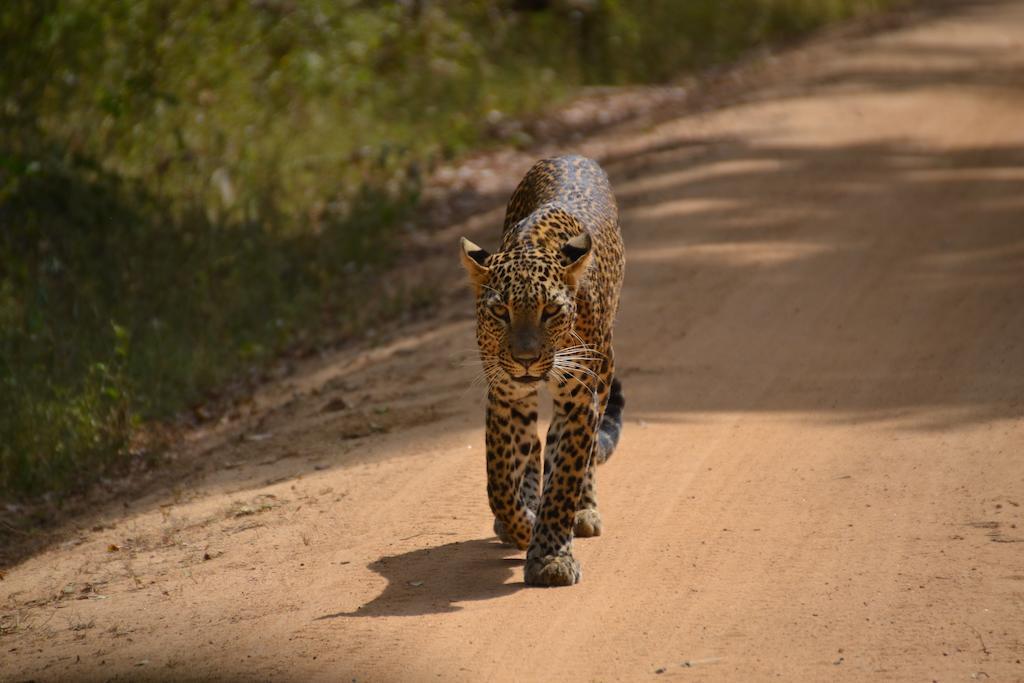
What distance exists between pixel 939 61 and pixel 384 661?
15.7 meters

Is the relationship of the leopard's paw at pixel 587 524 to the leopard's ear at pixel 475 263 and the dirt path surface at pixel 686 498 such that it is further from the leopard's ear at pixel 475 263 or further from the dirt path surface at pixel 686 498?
the leopard's ear at pixel 475 263

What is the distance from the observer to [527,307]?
6.23 metres

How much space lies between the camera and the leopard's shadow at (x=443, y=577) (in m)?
6.61

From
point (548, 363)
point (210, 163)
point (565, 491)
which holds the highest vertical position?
point (210, 163)

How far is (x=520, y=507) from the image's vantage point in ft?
23.3

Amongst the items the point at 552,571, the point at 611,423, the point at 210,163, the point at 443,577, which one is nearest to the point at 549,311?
the point at 552,571

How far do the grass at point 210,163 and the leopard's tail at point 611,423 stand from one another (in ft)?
12.3

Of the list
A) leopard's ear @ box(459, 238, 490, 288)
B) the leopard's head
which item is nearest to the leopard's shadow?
the leopard's head

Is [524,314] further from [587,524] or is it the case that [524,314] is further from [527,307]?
[587,524]

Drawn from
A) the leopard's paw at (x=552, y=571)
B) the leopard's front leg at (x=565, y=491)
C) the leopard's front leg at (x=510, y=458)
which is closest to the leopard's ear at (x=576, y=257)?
the leopard's front leg at (x=565, y=491)

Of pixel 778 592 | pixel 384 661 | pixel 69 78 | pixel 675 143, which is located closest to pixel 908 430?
pixel 778 592

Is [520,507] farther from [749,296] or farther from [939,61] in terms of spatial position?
[939,61]

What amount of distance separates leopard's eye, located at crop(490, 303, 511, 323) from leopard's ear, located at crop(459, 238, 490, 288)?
0.75 feet

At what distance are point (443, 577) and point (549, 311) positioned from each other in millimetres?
1558
